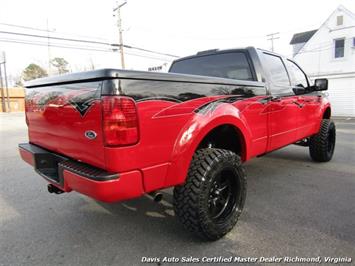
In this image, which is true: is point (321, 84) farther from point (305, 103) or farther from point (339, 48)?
point (339, 48)

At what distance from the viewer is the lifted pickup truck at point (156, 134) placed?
192 cm

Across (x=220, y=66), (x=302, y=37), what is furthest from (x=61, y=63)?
(x=220, y=66)

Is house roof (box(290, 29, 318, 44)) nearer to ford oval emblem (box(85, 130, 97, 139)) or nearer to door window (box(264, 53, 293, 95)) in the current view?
door window (box(264, 53, 293, 95))

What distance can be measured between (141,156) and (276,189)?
103 inches

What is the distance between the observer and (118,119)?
188cm

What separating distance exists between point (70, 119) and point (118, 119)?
1.84ft

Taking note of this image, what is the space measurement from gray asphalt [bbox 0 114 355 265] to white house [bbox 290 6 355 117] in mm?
16175

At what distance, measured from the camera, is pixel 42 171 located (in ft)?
8.59

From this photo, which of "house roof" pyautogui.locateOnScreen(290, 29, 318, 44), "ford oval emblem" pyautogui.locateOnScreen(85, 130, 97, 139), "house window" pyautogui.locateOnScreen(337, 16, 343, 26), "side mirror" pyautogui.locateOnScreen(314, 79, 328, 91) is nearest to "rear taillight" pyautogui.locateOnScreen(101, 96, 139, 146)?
"ford oval emblem" pyautogui.locateOnScreen(85, 130, 97, 139)

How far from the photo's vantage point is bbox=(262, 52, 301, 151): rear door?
141 inches

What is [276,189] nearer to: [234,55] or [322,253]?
[322,253]

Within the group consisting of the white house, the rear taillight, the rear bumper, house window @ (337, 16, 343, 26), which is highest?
house window @ (337, 16, 343, 26)

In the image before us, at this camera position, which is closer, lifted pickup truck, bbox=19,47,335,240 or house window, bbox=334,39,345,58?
lifted pickup truck, bbox=19,47,335,240

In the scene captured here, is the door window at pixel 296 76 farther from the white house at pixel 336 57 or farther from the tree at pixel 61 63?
the tree at pixel 61 63
